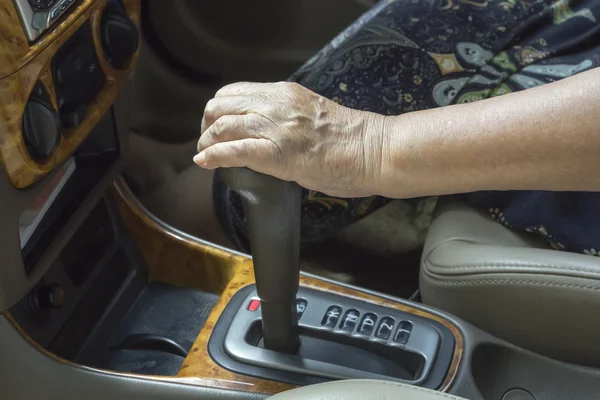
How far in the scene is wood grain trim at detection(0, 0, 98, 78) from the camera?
0.60 meters

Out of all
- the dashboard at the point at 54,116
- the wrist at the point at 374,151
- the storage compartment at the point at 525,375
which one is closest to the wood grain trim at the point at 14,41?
the dashboard at the point at 54,116

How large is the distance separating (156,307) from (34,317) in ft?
0.63

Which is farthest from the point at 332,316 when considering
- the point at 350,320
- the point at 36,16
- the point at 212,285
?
the point at 36,16

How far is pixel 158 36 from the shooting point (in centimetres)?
131

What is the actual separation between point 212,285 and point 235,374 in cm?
23

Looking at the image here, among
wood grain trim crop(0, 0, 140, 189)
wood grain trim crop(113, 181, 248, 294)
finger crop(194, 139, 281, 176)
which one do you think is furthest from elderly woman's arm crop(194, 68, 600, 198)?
wood grain trim crop(113, 181, 248, 294)

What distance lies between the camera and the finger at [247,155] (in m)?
0.64

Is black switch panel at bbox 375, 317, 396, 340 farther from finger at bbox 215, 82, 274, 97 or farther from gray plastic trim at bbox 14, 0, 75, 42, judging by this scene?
gray plastic trim at bbox 14, 0, 75, 42

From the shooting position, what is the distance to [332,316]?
2.82ft

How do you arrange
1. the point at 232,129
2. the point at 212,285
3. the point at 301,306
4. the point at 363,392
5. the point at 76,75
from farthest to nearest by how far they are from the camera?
the point at 212,285 → the point at 301,306 → the point at 76,75 → the point at 232,129 → the point at 363,392

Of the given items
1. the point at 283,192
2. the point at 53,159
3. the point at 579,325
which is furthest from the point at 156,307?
the point at 579,325

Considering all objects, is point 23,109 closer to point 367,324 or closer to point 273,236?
point 273,236

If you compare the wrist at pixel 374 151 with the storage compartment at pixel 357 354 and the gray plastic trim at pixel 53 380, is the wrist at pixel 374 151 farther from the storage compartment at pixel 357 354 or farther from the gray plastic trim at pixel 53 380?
the gray plastic trim at pixel 53 380

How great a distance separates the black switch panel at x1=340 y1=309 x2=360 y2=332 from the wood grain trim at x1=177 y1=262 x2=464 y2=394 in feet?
0.08
